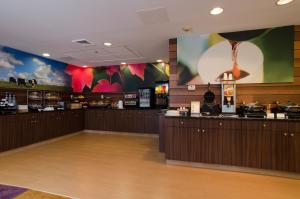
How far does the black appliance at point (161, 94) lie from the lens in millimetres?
6753

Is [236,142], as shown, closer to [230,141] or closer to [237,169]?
[230,141]

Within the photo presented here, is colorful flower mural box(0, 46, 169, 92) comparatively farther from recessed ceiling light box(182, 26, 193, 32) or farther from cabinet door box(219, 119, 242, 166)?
cabinet door box(219, 119, 242, 166)

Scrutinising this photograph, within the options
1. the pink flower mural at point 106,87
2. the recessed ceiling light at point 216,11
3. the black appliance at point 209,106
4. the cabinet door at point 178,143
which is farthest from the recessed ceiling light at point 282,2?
→ the pink flower mural at point 106,87

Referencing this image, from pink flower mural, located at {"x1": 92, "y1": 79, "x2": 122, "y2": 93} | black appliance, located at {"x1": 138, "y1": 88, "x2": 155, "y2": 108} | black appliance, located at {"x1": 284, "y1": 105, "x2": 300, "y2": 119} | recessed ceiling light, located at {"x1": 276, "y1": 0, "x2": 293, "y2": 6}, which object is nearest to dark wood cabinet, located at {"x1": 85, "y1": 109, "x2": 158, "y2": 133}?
black appliance, located at {"x1": 138, "y1": 88, "x2": 155, "y2": 108}

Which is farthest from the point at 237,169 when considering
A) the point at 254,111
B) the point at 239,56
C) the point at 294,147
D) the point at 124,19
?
the point at 124,19

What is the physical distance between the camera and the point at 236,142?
3.40m

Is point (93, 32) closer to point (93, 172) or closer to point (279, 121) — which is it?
point (93, 172)

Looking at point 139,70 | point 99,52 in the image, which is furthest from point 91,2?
point 139,70

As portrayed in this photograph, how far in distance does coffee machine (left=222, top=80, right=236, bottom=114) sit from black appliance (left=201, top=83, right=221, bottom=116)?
154mm

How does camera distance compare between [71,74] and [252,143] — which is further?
[71,74]

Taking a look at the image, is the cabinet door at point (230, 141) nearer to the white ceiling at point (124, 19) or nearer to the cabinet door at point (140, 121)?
the white ceiling at point (124, 19)

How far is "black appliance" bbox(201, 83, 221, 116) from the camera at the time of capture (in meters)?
3.90

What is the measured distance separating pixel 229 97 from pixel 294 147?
1.39m

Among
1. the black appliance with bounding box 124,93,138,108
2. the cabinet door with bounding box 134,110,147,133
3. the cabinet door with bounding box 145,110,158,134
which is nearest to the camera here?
the cabinet door with bounding box 145,110,158,134
